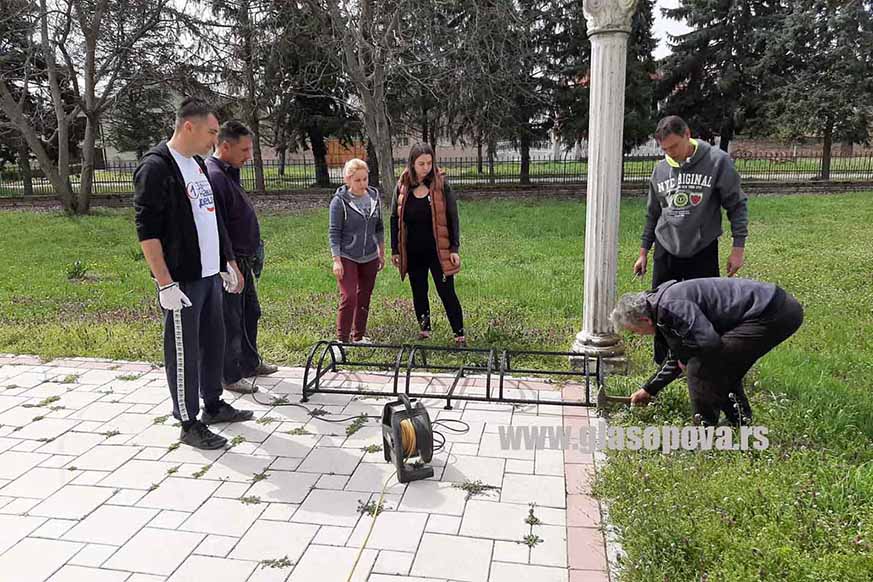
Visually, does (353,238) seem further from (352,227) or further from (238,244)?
(238,244)

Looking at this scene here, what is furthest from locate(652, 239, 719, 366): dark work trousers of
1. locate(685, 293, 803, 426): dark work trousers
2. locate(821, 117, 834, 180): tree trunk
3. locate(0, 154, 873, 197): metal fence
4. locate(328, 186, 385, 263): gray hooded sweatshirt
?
locate(821, 117, 834, 180): tree trunk

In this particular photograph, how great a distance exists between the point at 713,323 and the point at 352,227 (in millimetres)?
3027

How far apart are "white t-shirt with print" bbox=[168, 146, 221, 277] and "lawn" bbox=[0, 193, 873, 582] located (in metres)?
1.89

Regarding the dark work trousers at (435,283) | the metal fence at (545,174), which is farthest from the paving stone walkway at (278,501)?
the metal fence at (545,174)

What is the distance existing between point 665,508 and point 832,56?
24.2 m

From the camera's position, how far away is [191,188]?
3855mm

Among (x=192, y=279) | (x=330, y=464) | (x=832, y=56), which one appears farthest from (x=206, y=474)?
(x=832, y=56)

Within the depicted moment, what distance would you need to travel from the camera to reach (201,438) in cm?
406

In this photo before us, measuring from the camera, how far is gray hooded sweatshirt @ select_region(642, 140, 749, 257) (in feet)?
14.1

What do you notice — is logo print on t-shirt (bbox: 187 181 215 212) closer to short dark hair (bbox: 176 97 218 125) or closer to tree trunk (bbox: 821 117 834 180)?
short dark hair (bbox: 176 97 218 125)

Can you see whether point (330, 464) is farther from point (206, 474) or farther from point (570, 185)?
point (570, 185)

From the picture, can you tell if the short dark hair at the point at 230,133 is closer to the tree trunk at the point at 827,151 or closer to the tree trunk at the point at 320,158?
the tree trunk at the point at 320,158

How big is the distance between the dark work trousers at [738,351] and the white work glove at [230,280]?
287cm

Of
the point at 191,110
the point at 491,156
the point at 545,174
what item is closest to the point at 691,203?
the point at 191,110
